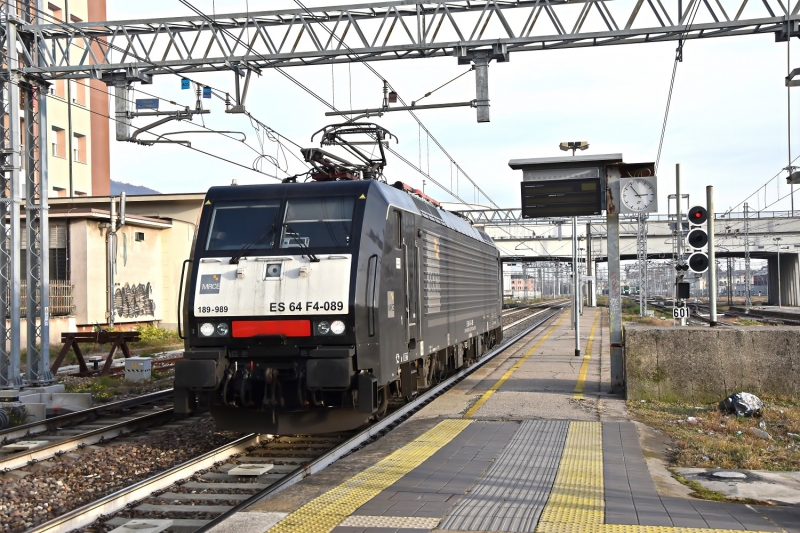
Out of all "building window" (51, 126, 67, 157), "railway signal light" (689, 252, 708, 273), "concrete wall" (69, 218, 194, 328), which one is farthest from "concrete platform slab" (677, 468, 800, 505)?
"building window" (51, 126, 67, 157)

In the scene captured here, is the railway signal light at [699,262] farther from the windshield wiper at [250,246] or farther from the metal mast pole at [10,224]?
the metal mast pole at [10,224]

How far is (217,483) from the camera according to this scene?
795 cm

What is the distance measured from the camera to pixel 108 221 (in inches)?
1127

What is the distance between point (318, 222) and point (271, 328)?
1.38 metres

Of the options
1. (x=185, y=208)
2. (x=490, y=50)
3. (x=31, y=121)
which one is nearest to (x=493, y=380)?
(x=490, y=50)

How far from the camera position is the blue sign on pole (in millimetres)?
16609

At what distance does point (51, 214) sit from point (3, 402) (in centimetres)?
1670

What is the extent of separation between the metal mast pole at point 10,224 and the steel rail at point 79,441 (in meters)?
3.04

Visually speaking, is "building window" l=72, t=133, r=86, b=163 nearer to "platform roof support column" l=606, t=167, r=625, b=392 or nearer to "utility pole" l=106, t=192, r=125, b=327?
"utility pole" l=106, t=192, r=125, b=327

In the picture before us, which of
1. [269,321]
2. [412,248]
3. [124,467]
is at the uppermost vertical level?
[412,248]

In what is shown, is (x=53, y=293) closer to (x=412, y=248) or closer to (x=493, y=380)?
(x=493, y=380)

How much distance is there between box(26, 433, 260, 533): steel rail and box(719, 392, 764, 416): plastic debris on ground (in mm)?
6387

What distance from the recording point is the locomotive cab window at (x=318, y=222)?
9548 mm

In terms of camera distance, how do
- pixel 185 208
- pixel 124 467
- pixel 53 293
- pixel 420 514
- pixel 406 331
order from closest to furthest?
pixel 420 514
pixel 124 467
pixel 406 331
pixel 53 293
pixel 185 208
